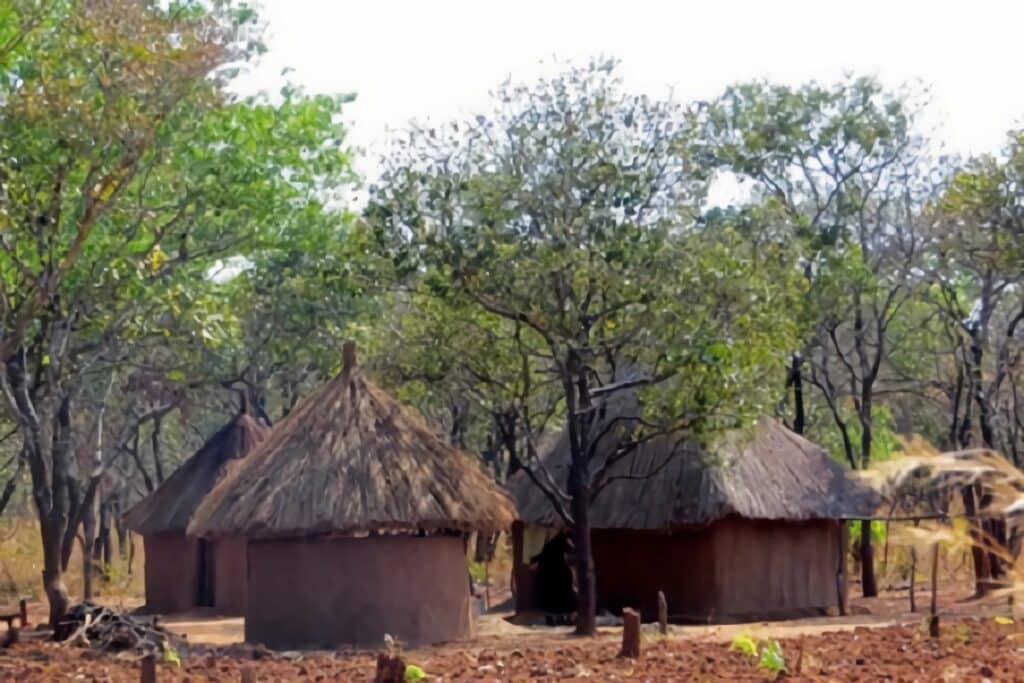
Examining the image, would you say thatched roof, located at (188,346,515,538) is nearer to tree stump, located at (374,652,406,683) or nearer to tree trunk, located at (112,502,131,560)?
tree stump, located at (374,652,406,683)

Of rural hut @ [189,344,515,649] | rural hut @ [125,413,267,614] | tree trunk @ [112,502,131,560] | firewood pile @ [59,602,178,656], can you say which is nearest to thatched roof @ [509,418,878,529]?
rural hut @ [189,344,515,649]

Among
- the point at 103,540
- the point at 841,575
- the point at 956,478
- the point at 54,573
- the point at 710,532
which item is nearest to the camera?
the point at 956,478

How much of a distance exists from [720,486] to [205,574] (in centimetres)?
959

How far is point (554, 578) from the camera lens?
73.8ft

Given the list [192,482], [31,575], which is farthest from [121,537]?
[192,482]

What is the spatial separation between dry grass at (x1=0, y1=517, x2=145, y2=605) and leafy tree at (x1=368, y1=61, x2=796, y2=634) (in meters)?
14.7

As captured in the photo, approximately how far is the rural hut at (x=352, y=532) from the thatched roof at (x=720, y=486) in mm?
3480

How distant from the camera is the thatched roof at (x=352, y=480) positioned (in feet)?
53.8

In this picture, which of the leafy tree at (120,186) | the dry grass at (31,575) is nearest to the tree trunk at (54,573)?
the leafy tree at (120,186)

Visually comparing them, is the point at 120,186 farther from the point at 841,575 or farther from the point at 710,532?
the point at 841,575

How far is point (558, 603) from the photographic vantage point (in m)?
22.4

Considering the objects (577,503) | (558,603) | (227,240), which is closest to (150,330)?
(227,240)

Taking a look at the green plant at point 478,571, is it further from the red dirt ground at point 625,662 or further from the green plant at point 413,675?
the green plant at point 413,675

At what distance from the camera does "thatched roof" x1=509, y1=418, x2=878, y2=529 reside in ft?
65.9
